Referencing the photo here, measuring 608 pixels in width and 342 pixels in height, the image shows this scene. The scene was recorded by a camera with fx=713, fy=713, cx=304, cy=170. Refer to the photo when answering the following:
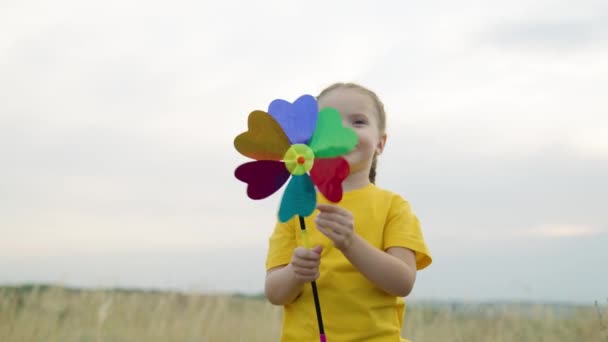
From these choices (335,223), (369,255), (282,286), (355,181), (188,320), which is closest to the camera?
(335,223)

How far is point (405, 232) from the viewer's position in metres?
2.48

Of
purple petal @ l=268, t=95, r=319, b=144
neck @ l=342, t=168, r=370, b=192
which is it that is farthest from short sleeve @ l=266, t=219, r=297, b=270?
purple petal @ l=268, t=95, r=319, b=144

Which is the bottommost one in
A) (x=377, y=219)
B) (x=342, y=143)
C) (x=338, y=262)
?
(x=338, y=262)

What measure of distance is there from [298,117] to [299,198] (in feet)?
0.89

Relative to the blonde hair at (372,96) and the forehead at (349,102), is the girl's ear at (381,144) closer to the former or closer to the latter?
the blonde hair at (372,96)

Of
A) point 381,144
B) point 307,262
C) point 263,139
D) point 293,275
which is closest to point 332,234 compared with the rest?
point 307,262

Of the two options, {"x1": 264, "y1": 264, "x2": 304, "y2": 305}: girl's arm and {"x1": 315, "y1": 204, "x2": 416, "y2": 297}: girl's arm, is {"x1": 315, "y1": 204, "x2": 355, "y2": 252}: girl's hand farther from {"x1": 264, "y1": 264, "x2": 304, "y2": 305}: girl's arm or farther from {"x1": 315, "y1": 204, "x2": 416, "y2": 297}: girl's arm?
{"x1": 264, "y1": 264, "x2": 304, "y2": 305}: girl's arm

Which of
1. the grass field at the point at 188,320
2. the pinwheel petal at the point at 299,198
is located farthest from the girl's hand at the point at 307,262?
the grass field at the point at 188,320

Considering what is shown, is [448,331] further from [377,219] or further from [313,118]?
[313,118]

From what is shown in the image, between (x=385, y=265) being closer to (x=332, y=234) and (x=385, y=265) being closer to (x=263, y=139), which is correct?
(x=332, y=234)

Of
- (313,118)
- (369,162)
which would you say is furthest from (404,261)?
(313,118)

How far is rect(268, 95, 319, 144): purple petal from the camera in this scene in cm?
228

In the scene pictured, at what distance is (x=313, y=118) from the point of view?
7.48 feet

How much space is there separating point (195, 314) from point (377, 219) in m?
2.24
